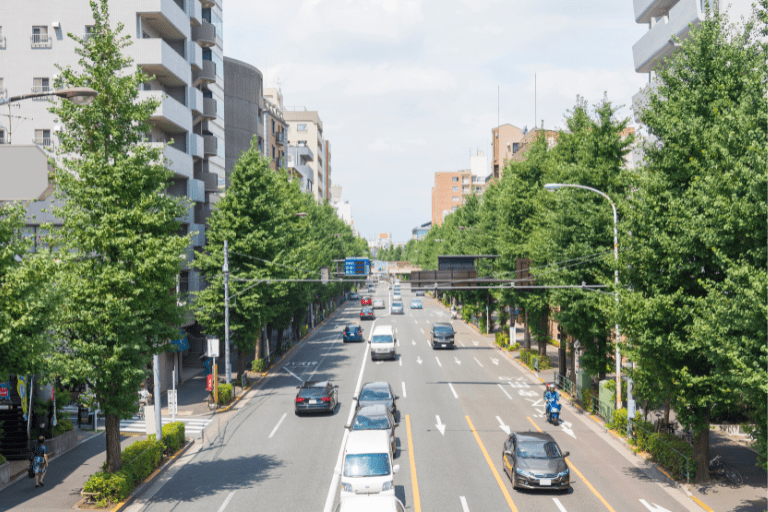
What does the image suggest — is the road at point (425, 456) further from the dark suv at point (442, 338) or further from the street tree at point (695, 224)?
the dark suv at point (442, 338)

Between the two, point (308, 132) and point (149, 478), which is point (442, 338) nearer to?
point (149, 478)

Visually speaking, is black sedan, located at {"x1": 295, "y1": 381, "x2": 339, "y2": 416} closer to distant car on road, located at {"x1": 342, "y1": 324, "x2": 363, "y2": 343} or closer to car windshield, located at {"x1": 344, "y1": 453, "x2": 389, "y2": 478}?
car windshield, located at {"x1": 344, "y1": 453, "x2": 389, "y2": 478}

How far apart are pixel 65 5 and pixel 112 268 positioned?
88.9ft

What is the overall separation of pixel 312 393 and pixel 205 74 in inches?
1034

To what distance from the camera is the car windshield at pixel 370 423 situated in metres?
21.8

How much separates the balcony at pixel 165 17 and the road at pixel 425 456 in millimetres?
23406

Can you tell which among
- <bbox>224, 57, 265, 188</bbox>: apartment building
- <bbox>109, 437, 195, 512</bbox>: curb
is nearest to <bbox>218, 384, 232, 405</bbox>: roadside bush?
<bbox>109, 437, 195, 512</bbox>: curb

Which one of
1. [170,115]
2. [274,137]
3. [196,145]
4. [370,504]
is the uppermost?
[274,137]

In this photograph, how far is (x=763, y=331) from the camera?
40.4 ft

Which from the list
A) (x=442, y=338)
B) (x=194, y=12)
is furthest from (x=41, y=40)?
(x=442, y=338)

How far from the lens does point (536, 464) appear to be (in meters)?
18.8

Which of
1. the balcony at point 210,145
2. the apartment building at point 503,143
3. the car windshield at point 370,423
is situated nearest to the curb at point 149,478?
the car windshield at point 370,423

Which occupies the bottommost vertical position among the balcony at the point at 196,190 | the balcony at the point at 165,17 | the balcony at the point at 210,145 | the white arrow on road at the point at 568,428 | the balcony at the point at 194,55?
the white arrow on road at the point at 568,428

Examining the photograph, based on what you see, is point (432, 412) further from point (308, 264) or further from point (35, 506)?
point (308, 264)
